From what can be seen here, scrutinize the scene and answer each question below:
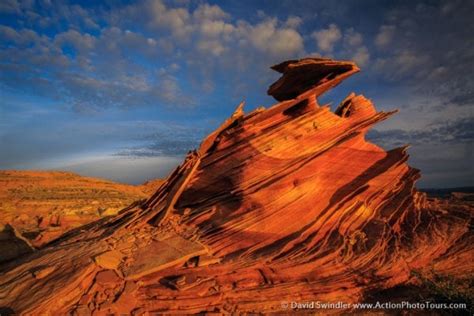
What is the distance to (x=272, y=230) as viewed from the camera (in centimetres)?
1041

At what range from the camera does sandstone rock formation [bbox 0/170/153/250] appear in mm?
24594

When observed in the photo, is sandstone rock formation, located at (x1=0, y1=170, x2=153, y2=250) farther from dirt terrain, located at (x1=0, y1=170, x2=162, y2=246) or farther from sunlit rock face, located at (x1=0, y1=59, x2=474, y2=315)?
sunlit rock face, located at (x1=0, y1=59, x2=474, y2=315)

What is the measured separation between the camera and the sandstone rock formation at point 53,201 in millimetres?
24594

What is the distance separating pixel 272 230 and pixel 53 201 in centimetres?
3425

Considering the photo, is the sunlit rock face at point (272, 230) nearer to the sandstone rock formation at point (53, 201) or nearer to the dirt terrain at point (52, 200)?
the sandstone rock formation at point (53, 201)

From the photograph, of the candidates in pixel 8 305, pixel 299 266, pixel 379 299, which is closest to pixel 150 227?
pixel 8 305

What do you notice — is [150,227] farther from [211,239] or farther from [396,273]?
[396,273]

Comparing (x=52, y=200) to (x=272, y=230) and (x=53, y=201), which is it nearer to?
(x=53, y=201)

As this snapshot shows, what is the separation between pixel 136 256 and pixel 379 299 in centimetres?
696

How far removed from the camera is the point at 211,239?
1003 centimetres

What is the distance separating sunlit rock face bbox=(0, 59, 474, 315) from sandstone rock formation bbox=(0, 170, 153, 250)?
927 centimetres

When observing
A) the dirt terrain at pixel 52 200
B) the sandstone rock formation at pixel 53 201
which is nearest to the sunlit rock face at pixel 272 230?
the sandstone rock formation at pixel 53 201

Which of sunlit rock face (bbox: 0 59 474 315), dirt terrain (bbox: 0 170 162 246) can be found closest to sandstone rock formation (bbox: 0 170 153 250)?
dirt terrain (bbox: 0 170 162 246)

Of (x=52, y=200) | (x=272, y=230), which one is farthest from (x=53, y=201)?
(x=272, y=230)
